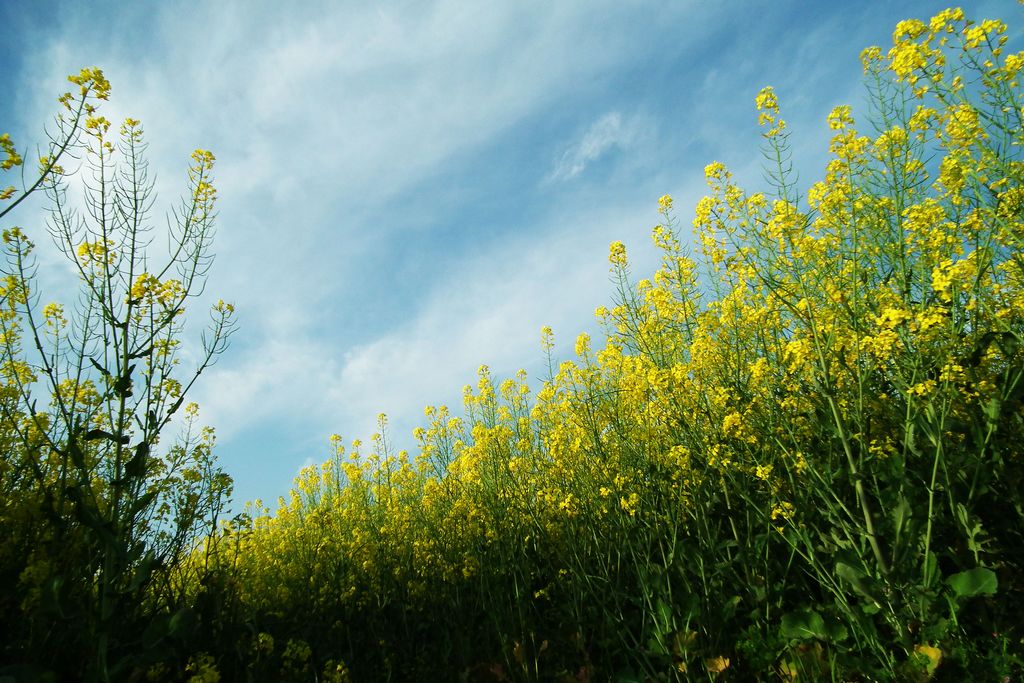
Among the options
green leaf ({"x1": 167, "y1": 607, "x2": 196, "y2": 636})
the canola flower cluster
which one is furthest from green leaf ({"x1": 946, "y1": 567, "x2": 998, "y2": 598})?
green leaf ({"x1": 167, "y1": 607, "x2": 196, "y2": 636})

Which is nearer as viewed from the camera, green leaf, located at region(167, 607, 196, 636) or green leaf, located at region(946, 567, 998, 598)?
green leaf, located at region(167, 607, 196, 636)

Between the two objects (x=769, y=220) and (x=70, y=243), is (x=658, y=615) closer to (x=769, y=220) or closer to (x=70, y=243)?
(x=769, y=220)

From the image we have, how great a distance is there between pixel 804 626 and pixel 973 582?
0.67 metres

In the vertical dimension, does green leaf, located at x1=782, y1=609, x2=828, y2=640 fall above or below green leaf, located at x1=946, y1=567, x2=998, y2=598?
below

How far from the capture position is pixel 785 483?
10.8 feet

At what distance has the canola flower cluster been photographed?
2445mm

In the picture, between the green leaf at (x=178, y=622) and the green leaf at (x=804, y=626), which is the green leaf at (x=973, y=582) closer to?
the green leaf at (x=804, y=626)

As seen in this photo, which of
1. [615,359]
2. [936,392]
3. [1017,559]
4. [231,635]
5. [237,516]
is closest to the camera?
[936,392]

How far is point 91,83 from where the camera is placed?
9.30 feet

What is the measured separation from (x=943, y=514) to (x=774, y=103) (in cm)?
231

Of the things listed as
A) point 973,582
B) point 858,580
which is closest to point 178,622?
point 858,580

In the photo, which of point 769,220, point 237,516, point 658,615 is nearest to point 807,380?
point 769,220

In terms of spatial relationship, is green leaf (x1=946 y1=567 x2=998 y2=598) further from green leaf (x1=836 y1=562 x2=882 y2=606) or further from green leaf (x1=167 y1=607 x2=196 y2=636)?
green leaf (x1=167 y1=607 x2=196 y2=636)

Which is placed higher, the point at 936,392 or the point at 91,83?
the point at 91,83
